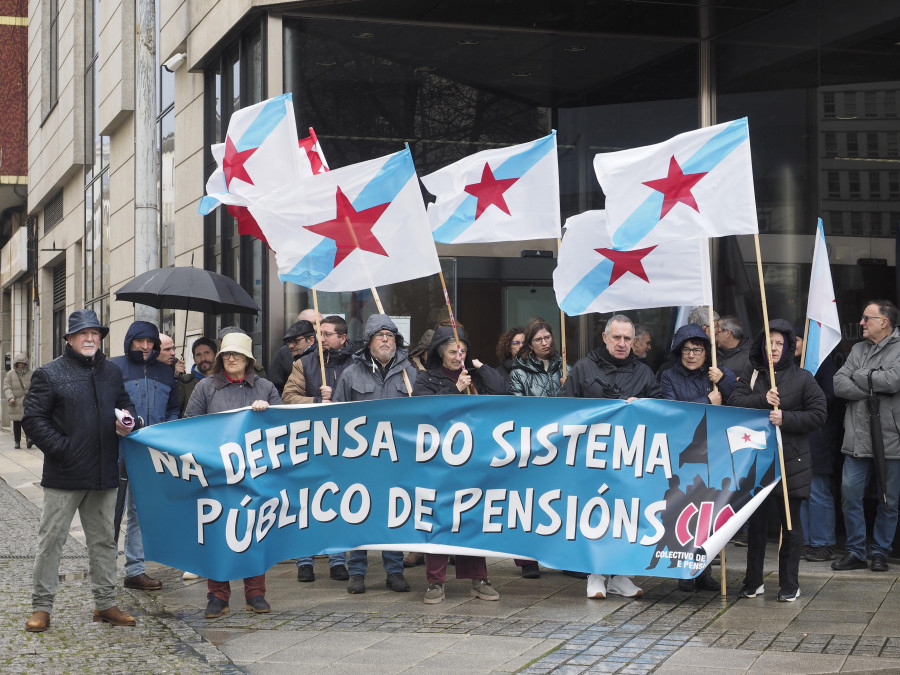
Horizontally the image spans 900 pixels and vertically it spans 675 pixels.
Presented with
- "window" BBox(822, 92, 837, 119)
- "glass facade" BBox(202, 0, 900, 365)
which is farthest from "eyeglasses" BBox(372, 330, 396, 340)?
"window" BBox(822, 92, 837, 119)

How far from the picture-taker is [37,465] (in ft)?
65.7

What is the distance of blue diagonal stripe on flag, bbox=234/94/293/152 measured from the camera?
9375mm

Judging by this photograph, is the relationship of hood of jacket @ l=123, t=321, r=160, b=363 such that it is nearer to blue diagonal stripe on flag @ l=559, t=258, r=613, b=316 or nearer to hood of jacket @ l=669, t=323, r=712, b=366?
blue diagonal stripe on flag @ l=559, t=258, r=613, b=316

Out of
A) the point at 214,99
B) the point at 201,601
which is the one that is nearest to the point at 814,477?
the point at 201,601

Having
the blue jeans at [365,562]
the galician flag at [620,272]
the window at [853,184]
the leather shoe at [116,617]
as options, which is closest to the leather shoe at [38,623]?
the leather shoe at [116,617]

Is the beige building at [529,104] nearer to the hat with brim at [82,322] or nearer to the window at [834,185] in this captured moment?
the window at [834,185]

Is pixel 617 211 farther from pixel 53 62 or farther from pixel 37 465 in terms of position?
pixel 53 62

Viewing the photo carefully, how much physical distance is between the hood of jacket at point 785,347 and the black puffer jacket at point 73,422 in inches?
166

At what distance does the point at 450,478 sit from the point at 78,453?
90.9 inches

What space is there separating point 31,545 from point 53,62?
21309 millimetres

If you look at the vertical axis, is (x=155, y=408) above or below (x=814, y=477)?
above

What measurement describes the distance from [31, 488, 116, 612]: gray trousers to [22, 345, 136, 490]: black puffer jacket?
12 centimetres

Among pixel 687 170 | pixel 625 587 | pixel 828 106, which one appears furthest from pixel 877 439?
pixel 828 106

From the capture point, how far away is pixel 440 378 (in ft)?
27.7
